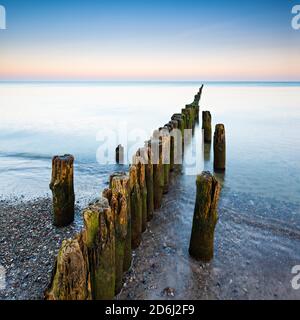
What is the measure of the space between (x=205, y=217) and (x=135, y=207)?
1041 mm

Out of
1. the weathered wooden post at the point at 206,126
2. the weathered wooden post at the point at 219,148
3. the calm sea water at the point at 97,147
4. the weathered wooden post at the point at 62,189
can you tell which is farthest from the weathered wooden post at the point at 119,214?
the weathered wooden post at the point at 206,126

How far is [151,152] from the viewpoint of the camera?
18.1ft

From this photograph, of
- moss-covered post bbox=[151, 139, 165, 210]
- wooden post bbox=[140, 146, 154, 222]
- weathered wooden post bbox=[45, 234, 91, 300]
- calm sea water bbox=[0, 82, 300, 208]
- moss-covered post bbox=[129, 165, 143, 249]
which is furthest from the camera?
calm sea water bbox=[0, 82, 300, 208]

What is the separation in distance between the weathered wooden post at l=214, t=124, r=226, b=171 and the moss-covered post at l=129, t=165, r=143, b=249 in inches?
176

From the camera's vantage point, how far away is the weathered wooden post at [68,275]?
2.48 m

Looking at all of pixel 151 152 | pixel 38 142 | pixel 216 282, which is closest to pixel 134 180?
pixel 151 152

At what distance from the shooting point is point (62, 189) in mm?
5121

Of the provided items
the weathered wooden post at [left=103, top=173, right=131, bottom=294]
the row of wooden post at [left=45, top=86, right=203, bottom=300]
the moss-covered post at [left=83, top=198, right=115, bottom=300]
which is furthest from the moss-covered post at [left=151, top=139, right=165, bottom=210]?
the moss-covered post at [left=83, top=198, right=115, bottom=300]

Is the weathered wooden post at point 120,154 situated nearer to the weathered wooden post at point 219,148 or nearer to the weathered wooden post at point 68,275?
the weathered wooden post at point 219,148

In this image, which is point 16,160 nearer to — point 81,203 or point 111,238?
point 81,203

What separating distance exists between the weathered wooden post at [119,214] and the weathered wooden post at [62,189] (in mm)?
1498

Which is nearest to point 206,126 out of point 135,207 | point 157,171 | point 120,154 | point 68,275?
point 120,154

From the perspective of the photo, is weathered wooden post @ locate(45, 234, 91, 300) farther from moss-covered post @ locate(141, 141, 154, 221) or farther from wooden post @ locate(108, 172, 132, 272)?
moss-covered post @ locate(141, 141, 154, 221)

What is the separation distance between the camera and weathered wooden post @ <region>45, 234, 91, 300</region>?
248cm
